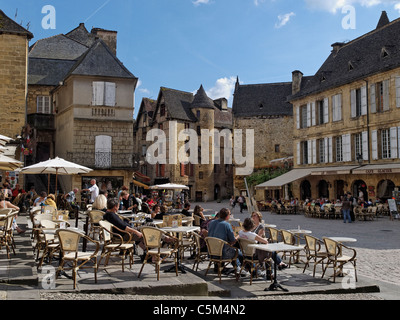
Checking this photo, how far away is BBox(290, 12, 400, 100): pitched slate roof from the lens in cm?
2430

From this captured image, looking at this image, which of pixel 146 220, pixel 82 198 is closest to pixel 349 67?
pixel 82 198

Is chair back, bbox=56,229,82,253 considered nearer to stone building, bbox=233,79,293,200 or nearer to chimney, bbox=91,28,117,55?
chimney, bbox=91,28,117,55

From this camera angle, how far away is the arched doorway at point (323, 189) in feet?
93.2

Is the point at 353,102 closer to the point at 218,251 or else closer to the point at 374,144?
the point at 374,144

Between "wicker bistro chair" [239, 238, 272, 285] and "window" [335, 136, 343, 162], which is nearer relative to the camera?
"wicker bistro chair" [239, 238, 272, 285]

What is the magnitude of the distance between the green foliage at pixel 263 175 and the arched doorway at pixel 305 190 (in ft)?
14.0

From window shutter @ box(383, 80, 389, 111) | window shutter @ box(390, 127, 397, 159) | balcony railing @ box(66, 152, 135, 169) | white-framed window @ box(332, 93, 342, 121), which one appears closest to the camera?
balcony railing @ box(66, 152, 135, 169)

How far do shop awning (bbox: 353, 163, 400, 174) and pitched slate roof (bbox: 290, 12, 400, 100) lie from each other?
5297 mm

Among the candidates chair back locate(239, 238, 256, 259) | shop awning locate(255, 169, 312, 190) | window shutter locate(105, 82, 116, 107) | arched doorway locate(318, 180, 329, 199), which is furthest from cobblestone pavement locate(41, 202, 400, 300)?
window shutter locate(105, 82, 116, 107)

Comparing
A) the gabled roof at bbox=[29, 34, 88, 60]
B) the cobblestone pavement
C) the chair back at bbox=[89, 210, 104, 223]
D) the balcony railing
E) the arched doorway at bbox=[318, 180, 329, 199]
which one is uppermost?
the gabled roof at bbox=[29, 34, 88, 60]

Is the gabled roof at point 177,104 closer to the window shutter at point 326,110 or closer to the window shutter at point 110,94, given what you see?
the window shutter at point 326,110

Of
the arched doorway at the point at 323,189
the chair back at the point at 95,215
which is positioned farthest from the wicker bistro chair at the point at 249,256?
the arched doorway at the point at 323,189

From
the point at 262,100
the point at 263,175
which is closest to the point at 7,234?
the point at 263,175

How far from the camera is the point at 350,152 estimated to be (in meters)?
25.9
